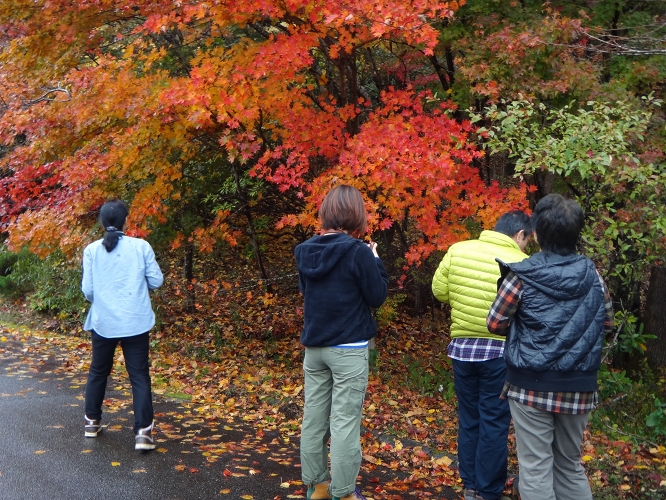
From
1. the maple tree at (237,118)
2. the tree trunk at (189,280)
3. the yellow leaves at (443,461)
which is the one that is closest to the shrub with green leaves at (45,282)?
the tree trunk at (189,280)

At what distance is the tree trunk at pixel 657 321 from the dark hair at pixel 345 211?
628cm

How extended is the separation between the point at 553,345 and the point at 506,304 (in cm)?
29

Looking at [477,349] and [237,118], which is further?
[237,118]

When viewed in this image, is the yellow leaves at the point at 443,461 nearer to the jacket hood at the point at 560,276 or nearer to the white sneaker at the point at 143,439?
the white sneaker at the point at 143,439

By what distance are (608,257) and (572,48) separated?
7.16ft

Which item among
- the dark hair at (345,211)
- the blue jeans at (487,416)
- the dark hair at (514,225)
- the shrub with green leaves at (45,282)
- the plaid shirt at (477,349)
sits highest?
the dark hair at (345,211)

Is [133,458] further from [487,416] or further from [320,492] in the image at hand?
[487,416]

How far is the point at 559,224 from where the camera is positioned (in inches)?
123

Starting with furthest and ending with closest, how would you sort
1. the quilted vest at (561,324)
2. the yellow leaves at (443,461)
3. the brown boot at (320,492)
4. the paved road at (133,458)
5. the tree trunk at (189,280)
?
the tree trunk at (189,280) < the yellow leaves at (443,461) < the paved road at (133,458) < the brown boot at (320,492) < the quilted vest at (561,324)

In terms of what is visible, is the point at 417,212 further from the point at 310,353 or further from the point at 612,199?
the point at 310,353

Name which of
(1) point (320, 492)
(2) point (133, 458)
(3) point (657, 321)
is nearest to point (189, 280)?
(2) point (133, 458)

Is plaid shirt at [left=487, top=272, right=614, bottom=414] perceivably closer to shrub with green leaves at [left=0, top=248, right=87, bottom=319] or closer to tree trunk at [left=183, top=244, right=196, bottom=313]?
tree trunk at [left=183, top=244, right=196, bottom=313]

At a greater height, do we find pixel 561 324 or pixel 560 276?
pixel 560 276

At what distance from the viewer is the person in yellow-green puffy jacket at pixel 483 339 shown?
3.89 metres
